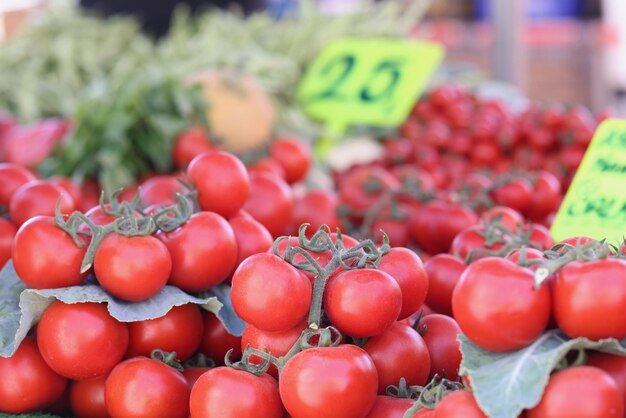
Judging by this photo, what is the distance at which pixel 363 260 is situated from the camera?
1.19 m

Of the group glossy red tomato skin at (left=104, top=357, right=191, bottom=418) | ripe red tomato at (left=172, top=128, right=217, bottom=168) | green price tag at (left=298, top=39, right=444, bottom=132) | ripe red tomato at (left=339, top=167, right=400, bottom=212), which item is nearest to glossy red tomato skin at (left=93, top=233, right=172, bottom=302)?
glossy red tomato skin at (left=104, top=357, right=191, bottom=418)

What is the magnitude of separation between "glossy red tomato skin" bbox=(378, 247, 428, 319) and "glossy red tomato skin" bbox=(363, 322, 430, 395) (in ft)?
0.17

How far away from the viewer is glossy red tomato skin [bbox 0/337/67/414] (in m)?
1.37

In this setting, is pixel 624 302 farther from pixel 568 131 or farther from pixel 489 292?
pixel 568 131

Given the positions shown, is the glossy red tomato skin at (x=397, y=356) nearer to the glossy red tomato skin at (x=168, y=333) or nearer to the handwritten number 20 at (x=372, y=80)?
the glossy red tomato skin at (x=168, y=333)

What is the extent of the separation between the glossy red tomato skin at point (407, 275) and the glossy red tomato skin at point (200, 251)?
Answer: 0.30 meters

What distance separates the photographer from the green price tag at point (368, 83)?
366 cm

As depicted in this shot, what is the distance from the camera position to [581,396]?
0.91 m

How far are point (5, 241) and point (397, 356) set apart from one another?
0.86 m

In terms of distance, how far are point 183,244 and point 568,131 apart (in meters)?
2.20

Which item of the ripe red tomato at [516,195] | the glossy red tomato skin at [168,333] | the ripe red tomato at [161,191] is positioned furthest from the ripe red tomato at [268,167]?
the glossy red tomato skin at [168,333]

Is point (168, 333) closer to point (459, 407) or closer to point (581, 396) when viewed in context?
point (459, 407)

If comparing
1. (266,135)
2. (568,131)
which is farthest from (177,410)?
(568,131)

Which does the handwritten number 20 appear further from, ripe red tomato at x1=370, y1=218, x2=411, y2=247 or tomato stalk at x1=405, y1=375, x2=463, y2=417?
tomato stalk at x1=405, y1=375, x2=463, y2=417
